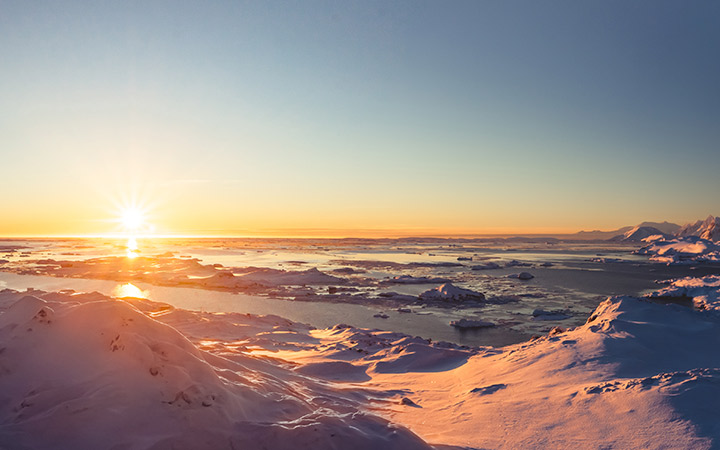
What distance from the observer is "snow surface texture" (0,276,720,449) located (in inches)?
213

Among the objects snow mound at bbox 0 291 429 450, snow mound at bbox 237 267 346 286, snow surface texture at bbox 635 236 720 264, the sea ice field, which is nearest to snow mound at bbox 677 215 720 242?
snow surface texture at bbox 635 236 720 264

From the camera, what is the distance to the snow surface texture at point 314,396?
5.41 metres

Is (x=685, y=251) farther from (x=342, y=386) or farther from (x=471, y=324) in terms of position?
(x=342, y=386)

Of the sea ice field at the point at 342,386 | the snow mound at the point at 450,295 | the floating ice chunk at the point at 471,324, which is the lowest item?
the floating ice chunk at the point at 471,324

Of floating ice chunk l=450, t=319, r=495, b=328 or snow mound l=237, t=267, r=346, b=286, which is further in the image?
snow mound l=237, t=267, r=346, b=286

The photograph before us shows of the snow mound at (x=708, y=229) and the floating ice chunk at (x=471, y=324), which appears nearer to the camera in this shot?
the floating ice chunk at (x=471, y=324)

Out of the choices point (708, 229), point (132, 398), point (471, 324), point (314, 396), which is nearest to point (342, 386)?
point (314, 396)

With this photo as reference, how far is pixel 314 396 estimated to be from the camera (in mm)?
8078

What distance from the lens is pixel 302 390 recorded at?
27.7 ft

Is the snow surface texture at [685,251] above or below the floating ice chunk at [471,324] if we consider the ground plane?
above

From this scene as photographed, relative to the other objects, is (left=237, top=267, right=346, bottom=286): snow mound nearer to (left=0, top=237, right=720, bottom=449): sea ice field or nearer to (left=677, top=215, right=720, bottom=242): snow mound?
(left=0, top=237, right=720, bottom=449): sea ice field

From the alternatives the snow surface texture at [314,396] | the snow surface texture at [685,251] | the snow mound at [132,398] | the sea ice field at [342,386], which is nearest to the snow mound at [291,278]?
the sea ice field at [342,386]

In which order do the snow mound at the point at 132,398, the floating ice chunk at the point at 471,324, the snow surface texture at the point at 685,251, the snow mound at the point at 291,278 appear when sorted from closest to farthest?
the snow mound at the point at 132,398, the floating ice chunk at the point at 471,324, the snow mound at the point at 291,278, the snow surface texture at the point at 685,251

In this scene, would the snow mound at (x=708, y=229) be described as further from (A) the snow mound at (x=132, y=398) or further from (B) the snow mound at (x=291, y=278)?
(A) the snow mound at (x=132, y=398)
